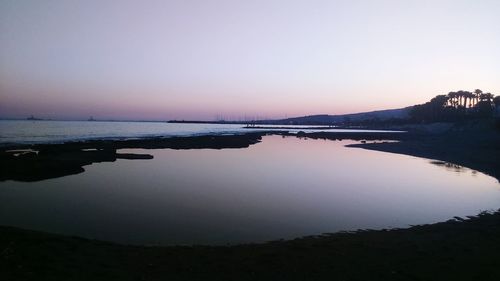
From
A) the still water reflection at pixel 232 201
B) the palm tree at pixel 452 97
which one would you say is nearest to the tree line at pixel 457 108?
the palm tree at pixel 452 97

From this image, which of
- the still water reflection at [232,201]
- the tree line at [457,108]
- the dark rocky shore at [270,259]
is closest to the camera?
the dark rocky shore at [270,259]

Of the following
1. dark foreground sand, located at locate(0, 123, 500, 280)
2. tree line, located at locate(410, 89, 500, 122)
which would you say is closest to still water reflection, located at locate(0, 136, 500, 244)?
dark foreground sand, located at locate(0, 123, 500, 280)

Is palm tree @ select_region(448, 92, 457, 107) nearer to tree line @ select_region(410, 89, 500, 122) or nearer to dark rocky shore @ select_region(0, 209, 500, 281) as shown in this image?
tree line @ select_region(410, 89, 500, 122)

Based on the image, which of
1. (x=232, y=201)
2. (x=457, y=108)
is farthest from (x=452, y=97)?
(x=232, y=201)

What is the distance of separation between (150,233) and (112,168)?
2280cm

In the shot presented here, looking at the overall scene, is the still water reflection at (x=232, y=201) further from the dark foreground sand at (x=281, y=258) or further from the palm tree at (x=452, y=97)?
the palm tree at (x=452, y=97)

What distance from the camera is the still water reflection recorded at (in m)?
16.1

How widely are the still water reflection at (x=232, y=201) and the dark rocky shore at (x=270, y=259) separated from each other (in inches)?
87.2

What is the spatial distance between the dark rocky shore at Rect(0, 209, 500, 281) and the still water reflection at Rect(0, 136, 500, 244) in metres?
2.21

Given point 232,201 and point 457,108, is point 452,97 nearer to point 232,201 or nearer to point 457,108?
point 457,108

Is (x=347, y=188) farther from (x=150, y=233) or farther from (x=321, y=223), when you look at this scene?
(x=150, y=233)

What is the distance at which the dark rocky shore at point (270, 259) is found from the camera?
31.9 feet

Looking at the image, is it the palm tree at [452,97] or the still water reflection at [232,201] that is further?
the palm tree at [452,97]

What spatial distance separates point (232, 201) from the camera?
2191 cm
